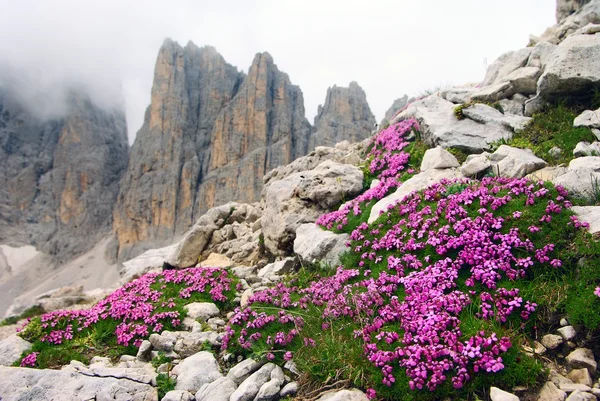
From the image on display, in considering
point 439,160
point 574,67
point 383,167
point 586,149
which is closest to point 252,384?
point 439,160

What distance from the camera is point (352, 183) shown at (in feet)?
46.8

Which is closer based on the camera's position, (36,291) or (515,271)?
(515,271)

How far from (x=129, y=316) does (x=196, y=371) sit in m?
3.96

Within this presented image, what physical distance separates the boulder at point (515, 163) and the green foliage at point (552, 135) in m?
0.63

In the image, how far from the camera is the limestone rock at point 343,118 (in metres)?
142

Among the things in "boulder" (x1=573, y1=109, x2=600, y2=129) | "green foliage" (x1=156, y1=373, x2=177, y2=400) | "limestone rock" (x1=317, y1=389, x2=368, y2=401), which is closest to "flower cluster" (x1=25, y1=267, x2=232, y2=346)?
"green foliage" (x1=156, y1=373, x2=177, y2=400)

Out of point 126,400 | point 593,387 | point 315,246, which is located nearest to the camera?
point 593,387

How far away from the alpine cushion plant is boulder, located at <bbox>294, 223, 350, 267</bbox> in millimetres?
2503

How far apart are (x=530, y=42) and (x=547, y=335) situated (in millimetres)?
18707

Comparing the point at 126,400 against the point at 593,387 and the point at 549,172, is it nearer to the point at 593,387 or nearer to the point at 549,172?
the point at 593,387

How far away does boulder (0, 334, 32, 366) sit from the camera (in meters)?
8.93

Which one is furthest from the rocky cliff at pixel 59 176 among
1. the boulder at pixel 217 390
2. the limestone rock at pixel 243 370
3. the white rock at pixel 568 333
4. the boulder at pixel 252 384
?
the white rock at pixel 568 333

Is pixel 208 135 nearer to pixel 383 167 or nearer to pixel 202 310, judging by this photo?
pixel 383 167

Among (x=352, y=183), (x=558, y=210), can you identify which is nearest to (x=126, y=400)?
(x=558, y=210)
